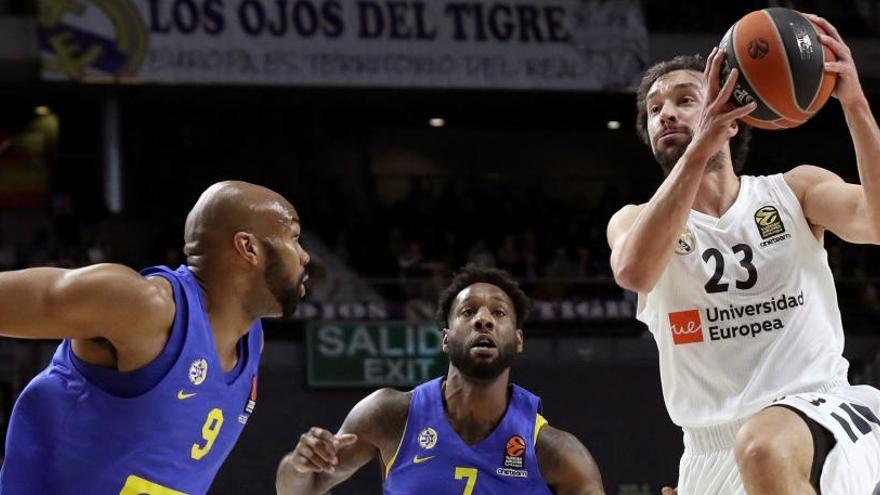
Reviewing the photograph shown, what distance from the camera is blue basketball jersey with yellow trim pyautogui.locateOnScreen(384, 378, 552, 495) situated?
6008 mm


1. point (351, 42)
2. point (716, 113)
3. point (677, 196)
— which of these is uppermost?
point (351, 42)

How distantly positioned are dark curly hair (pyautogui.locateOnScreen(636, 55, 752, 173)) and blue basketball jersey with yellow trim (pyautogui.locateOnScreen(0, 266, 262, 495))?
2013mm

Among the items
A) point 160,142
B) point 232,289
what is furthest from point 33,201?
point 232,289

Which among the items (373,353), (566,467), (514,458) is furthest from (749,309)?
(373,353)

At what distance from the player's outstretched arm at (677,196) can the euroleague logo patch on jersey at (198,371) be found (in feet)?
4.66

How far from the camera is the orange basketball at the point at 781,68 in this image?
13.8 ft

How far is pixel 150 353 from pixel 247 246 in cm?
52

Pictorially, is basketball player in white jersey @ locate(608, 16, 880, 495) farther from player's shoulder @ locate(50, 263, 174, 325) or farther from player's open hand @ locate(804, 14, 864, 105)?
player's shoulder @ locate(50, 263, 174, 325)

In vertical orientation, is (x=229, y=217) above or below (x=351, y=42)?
below

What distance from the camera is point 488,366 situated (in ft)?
20.1

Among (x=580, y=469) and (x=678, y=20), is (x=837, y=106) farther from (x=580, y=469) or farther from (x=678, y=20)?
(x=580, y=469)

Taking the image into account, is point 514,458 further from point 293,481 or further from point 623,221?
point 623,221

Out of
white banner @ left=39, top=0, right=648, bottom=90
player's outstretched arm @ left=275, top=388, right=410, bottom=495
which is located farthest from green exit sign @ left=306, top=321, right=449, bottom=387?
player's outstretched arm @ left=275, top=388, right=410, bottom=495

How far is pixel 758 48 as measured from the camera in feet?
13.9
